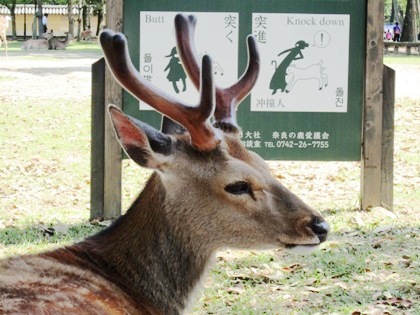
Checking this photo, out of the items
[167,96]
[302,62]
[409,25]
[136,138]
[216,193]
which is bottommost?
[216,193]

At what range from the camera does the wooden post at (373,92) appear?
28.8ft

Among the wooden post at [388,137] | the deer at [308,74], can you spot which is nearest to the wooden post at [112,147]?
the deer at [308,74]

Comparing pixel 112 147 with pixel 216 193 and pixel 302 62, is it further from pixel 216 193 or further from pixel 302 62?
pixel 216 193

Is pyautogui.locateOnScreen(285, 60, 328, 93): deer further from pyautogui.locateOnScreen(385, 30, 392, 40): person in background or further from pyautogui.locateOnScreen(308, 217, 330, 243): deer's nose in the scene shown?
pyautogui.locateOnScreen(385, 30, 392, 40): person in background

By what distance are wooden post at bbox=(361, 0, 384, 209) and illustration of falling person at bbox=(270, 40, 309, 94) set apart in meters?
0.63

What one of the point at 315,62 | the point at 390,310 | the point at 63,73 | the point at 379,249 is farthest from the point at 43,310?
the point at 63,73

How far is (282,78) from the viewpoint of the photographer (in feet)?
28.7

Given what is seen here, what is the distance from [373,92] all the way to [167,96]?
5.14m

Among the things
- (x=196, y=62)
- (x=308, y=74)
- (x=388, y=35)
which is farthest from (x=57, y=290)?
(x=388, y=35)

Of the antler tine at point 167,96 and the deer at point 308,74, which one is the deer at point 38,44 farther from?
the antler tine at point 167,96

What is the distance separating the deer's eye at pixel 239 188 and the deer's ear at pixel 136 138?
1.16 ft

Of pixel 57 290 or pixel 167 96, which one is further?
pixel 167 96

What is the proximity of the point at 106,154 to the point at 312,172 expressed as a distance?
3.96m

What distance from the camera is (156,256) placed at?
3947 mm
